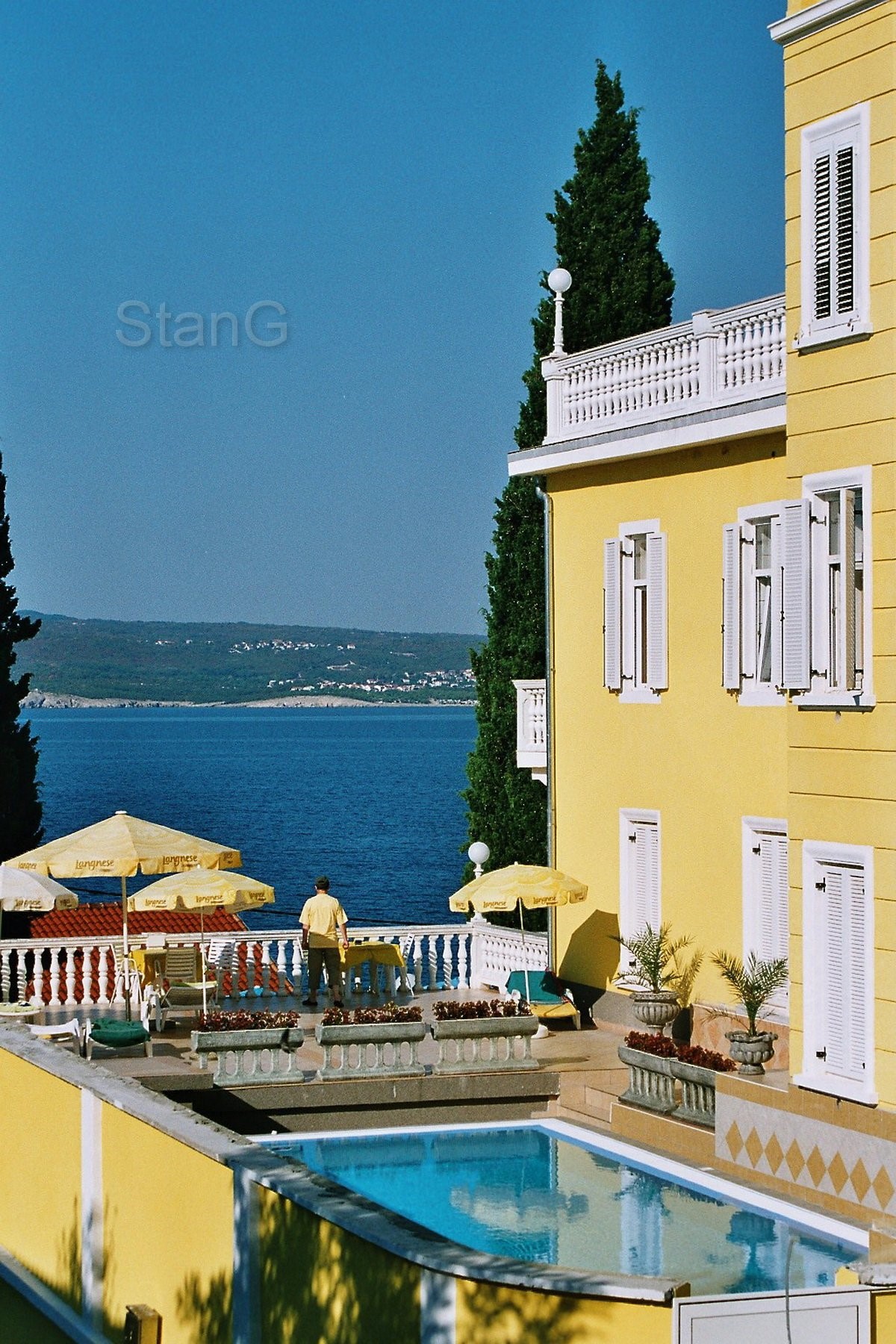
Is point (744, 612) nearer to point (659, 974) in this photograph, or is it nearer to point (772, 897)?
point (772, 897)

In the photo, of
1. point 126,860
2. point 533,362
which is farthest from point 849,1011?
point 533,362

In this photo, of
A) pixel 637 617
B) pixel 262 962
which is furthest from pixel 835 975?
pixel 262 962

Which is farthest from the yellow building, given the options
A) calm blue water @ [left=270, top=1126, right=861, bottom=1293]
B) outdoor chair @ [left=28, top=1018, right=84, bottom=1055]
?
outdoor chair @ [left=28, top=1018, right=84, bottom=1055]

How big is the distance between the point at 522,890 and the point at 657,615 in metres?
3.54

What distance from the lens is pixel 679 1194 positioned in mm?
16844

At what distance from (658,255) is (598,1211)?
20.2 meters

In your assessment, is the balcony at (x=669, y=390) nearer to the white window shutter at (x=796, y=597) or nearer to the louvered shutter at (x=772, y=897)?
the white window shutter at (x=796, y=597)

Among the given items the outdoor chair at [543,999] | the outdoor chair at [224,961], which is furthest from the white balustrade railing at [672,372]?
the outdoor chair at [224,961]

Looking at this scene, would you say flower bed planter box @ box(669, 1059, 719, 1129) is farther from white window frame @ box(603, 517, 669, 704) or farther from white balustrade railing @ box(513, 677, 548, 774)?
white balustrade railing @ box(513, 677, 548, 774)

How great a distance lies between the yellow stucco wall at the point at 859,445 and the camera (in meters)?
15.4

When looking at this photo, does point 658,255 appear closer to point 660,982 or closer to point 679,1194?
point 660,982

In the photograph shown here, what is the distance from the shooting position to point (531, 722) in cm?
2547

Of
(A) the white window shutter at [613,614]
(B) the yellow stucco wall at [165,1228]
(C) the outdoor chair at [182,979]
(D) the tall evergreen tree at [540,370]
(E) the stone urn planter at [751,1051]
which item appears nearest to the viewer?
(B) the yellow stucco wall at [165,1228]

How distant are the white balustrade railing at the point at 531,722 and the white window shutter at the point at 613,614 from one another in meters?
2.09
